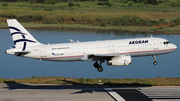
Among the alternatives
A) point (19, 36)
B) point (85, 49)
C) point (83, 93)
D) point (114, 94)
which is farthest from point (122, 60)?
point (19, 36)

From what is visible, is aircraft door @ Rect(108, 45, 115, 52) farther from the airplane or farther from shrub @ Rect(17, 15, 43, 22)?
shrub @ Rect(17, 15, 43, 22)

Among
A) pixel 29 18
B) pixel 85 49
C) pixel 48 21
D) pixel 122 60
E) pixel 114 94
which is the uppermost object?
pixel 29 18

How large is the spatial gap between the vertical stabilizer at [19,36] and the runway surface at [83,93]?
8.06 meters

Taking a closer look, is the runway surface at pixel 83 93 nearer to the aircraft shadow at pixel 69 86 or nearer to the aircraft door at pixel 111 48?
the aircraft shadow at pixel 69 86

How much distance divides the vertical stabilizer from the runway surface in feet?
26.5

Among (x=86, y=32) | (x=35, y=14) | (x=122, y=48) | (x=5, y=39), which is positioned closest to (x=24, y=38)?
(x=122, y=48)

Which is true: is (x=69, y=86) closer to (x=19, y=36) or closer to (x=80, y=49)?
(x=80, y=49)

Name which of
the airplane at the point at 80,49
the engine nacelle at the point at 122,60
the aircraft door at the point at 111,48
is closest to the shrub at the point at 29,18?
the airplane at the point at 80,49

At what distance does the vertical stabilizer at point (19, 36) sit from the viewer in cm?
5912

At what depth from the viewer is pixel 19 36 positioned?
2345 inches

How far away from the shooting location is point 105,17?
143625 millimetres

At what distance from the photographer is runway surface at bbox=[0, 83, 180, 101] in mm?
43688

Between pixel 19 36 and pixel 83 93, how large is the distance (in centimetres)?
1884

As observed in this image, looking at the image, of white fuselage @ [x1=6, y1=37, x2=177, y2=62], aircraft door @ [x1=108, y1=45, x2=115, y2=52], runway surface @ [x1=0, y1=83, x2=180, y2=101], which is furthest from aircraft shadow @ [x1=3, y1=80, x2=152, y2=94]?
aircraft door @ [x1=108, y1=45, x2=115, y2=52]
